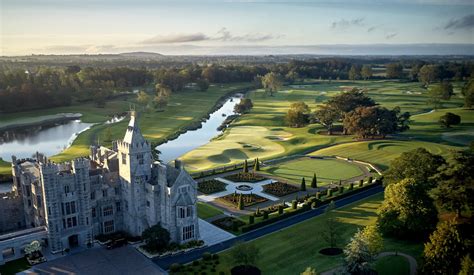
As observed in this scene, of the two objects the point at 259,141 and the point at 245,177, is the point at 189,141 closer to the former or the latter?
the point at 259,141

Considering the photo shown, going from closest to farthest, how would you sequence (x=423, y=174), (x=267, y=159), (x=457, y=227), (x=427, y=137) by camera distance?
(x=457, y=227) → (x=423, y=174) → (x=267, y=159) → (x=427, y=137)

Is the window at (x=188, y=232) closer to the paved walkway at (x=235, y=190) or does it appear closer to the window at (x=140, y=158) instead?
the window at (x=140, y=158)

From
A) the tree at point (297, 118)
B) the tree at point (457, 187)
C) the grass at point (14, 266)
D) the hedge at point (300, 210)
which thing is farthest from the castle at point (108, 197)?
the tree at point (297, 118)

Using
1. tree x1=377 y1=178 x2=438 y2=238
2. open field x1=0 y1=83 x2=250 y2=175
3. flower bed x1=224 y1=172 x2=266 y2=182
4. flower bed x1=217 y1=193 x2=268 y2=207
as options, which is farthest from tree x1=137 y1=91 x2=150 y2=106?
tree x1=377 y1=178 x2=438 y2=238

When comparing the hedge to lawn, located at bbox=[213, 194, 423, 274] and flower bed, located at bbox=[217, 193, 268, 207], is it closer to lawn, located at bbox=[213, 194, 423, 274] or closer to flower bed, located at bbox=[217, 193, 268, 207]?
lawn, located at bbox=[213, 194, 423, 274]

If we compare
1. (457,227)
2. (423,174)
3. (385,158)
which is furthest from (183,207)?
(385,158)

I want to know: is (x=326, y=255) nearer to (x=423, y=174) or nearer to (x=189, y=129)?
(x=423, y=174)
